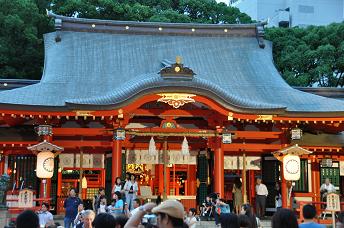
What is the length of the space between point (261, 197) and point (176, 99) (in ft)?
15.2

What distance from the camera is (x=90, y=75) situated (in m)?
19.3

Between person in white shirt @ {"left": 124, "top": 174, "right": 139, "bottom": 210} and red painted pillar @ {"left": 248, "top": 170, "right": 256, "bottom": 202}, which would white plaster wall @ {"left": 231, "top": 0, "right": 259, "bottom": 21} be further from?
person in white shirt @ {"left": 124, "top": 174, "right": 139, "bottom": 210}

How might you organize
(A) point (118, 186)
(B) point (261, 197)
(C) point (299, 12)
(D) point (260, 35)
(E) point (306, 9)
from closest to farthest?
1. (A) point (118, 186)
2. (B) point (261, 197)
3. (D) point (260, 35)
4. (C) point (299, 12)
5. (E) point (306, 9)

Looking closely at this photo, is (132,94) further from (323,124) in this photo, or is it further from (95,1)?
(95,1)

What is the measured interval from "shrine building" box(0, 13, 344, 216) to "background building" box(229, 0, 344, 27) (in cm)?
3033

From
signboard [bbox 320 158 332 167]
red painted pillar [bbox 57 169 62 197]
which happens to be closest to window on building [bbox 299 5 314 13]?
signboard [bbox 320 158 332 167]

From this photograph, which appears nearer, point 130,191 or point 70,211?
point 70,211

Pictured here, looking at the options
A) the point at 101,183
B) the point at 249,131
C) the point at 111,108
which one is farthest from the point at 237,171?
the point at 111,108

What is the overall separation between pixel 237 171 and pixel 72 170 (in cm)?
640

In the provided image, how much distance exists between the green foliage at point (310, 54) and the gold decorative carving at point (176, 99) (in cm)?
1463

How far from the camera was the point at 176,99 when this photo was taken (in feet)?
52.6

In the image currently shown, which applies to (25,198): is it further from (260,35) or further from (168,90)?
(260,35)

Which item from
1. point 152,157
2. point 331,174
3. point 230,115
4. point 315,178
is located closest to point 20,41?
point 152,157

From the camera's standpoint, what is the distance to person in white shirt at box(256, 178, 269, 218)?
56.6 ft
